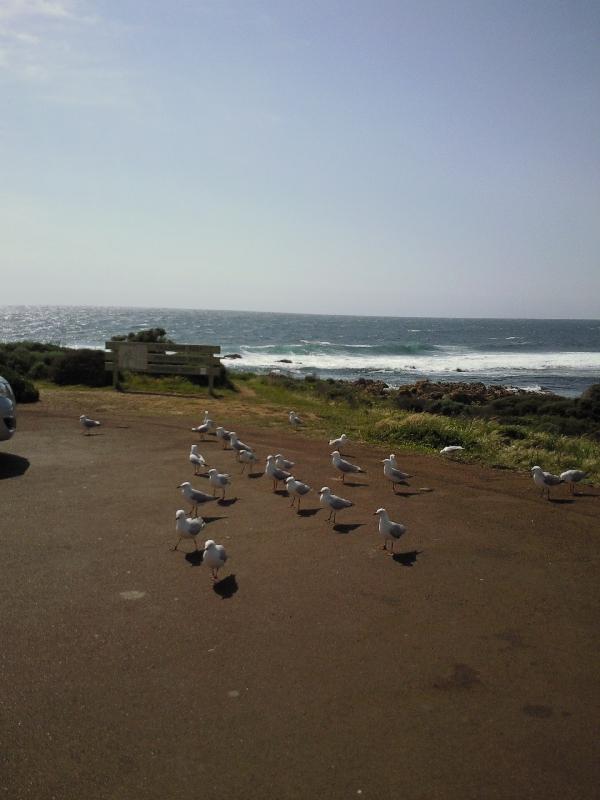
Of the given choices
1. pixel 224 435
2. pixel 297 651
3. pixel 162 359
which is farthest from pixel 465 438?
pixel 162 359

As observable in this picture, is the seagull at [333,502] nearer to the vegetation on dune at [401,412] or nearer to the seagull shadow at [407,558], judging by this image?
A: the seagull shadow at [407,558]

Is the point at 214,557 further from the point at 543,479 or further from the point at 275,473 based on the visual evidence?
the point at 543,479

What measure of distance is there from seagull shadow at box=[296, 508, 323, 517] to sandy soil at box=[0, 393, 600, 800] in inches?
3.7

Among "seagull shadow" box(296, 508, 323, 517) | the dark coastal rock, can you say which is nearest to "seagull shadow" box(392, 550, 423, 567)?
"seagull shadow" box(296, 508, 323, 517)

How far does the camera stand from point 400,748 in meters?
4.05

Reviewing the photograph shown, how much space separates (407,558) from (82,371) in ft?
56.5

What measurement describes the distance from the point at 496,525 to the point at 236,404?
11378 mm

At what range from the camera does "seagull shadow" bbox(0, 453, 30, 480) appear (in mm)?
10005

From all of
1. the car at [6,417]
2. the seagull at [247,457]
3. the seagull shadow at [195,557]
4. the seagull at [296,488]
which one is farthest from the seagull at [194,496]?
the car at [6,417]

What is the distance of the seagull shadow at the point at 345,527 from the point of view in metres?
8.05

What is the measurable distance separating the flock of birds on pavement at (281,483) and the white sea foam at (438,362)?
122 feet

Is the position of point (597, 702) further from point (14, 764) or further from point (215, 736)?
point (14, 764)

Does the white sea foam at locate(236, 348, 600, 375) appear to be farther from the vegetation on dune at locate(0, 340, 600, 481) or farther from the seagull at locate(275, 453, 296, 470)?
the seagull at locate(275, 453, 296, 470)

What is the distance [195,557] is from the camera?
701 centimetres
